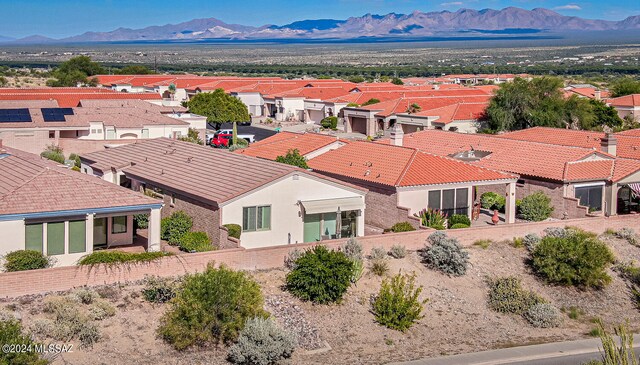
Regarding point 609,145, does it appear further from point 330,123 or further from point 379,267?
point 330,123

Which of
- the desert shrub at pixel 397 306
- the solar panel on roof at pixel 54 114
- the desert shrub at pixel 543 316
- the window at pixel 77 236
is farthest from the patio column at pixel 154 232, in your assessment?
the solar panel on roof at pixel 54 114

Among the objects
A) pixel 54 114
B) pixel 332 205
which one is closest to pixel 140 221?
pixel 332 205

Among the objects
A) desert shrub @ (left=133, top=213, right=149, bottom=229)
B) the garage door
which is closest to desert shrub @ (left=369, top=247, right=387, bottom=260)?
desert shrub @ (left=133, top=213, right=149, bottom=229)

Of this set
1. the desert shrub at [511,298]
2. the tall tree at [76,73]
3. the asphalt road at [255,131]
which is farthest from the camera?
the tall tree at [76,73]

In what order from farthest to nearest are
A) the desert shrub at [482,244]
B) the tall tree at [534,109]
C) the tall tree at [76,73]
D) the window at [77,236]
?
1. the tall tree at [76,73]
2. the tall tree at [534,109]
3. the desert shrub at [482,244]
4. the window at [77,236]

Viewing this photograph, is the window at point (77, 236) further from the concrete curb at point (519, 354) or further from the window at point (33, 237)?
the concrete curb at point (519, 354)

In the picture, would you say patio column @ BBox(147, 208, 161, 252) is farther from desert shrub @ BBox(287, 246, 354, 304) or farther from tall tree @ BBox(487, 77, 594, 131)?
tall tree @ BBox(487, 77, 594, 131)
